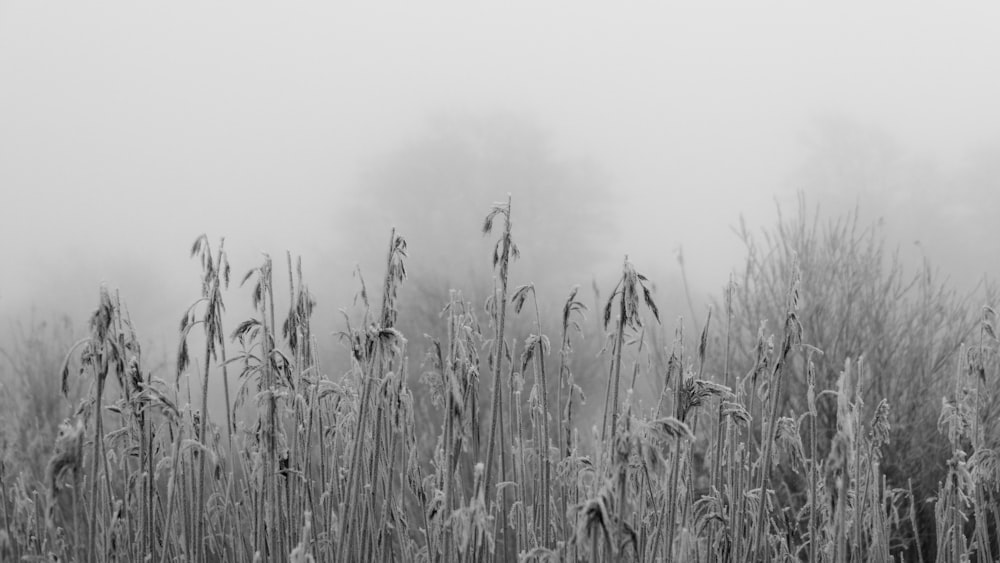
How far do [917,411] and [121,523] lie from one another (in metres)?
6.49

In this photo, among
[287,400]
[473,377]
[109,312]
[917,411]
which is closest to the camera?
[109,312]

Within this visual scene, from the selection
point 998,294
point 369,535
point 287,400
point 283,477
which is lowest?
point 369,535

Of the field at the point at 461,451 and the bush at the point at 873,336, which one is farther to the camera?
the bush at the point at 873,336

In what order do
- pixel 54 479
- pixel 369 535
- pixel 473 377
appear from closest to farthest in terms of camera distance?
pixel 54 479 → pixel 473 377 → pixel 369 535

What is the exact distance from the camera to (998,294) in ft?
26.2

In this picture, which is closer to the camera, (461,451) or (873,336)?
(461,451)

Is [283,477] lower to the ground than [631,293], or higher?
lower

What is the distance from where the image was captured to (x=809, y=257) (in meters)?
8.30

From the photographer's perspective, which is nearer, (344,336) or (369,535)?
(369,535)

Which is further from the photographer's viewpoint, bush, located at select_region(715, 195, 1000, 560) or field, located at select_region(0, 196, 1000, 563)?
bush, located at select_region(715, 195, 1000, 560)

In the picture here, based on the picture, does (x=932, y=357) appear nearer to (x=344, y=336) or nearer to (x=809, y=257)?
(x=809, y=257)

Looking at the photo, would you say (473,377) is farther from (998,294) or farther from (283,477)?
(998,294)

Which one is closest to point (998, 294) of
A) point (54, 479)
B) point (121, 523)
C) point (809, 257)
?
point (809, 257)

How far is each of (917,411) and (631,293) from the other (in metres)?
6.53
